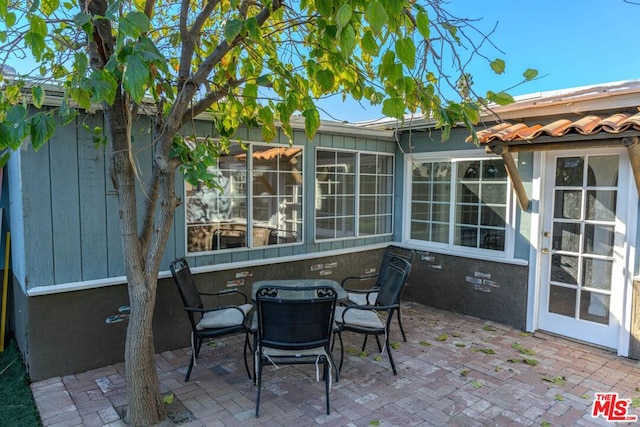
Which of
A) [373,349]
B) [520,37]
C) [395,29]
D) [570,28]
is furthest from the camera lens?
[570,28]

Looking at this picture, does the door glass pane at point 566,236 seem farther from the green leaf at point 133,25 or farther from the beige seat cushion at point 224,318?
the green leaf at point 133,25

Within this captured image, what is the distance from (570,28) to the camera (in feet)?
16.1

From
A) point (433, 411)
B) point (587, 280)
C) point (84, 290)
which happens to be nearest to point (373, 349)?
point (433, 411)

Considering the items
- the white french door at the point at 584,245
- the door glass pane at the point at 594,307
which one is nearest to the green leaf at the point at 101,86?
the white french door at the point at 584,245

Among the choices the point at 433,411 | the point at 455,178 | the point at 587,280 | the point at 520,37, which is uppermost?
the point at 520,37

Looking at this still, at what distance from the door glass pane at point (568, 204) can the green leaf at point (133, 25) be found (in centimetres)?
446

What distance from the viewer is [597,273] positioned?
4.27 m

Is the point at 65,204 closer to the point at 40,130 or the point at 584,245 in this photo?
the point at 40,130

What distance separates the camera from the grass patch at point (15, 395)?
2918mm

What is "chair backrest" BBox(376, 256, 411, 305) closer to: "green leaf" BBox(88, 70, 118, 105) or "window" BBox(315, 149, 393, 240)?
"window" BBox(315, 149, 393, 240)

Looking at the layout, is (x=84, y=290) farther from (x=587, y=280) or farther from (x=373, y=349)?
(x=587, y=280)

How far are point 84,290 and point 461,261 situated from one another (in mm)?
4428

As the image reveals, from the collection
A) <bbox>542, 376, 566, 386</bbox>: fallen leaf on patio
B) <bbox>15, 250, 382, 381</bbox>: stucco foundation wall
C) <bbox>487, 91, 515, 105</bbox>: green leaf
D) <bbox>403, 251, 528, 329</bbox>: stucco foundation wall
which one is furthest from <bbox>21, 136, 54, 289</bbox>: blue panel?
<bbox>403, 251, 528, 329</bbox>: stucco foundation wall

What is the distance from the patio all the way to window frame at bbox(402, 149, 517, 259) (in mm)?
1206
